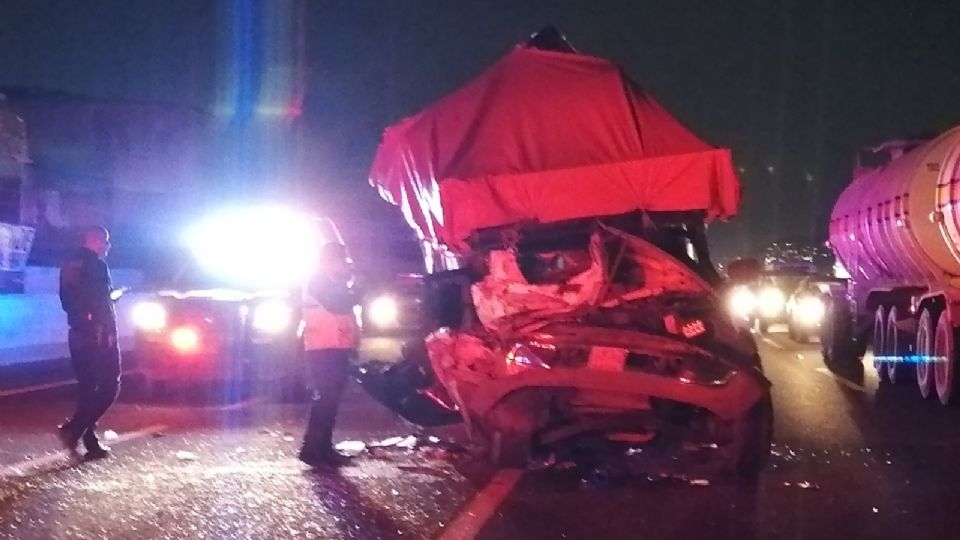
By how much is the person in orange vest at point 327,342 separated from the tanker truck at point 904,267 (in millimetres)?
7338

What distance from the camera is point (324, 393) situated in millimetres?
10086

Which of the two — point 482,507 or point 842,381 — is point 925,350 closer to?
point 842,381

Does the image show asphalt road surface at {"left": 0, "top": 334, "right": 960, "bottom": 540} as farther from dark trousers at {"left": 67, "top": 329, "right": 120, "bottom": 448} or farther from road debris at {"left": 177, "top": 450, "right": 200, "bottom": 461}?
dark trousers at {"left": 67, "top": 329, "right": 120, "bottom": 448}

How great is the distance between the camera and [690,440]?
9609 millimetres

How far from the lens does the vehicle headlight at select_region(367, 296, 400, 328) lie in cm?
2375

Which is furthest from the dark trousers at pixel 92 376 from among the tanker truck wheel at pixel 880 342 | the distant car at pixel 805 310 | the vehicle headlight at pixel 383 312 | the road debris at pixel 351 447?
the distant car at pixel 805 310

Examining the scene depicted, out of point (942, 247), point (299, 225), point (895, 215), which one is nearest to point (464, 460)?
point (299, 225)

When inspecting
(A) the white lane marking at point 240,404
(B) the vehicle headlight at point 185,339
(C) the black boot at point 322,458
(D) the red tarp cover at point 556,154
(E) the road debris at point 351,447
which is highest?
(D) the red tarp cover at point 556,154

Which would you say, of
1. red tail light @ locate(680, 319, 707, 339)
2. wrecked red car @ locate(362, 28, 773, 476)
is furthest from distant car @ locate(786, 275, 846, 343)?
red tail light @ locate(680, 319, 707, 339)

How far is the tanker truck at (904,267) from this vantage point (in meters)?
14.9

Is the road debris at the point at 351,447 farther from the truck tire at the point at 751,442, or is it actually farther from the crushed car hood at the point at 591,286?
the truck tire at the point at 751,442

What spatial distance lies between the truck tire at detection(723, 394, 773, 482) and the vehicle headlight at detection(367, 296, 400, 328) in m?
14.7

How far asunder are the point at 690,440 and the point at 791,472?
2.74 feet

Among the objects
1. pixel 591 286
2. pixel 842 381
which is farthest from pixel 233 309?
pixel 842 381
